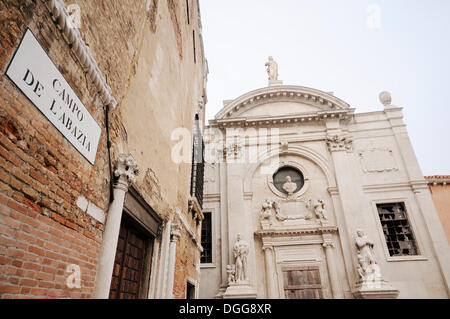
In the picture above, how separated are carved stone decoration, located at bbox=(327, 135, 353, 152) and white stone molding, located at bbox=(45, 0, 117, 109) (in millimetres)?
12574

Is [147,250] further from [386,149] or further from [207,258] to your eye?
[386,149]

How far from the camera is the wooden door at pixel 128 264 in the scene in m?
3.73

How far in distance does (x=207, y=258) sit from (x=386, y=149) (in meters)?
10.3

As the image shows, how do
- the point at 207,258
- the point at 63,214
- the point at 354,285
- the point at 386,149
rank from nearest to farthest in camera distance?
the point at 63,214 < the point at 354,285 < the point at 207,258 < the point at 386,149

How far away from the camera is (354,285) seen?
1084 cm

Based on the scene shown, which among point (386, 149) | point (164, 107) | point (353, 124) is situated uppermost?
point (353, 124)

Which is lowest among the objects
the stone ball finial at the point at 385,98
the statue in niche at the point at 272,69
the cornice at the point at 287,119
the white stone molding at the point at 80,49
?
the white stone molding at the point at 80,49

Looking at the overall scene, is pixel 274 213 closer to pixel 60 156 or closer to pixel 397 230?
pixel 397 230

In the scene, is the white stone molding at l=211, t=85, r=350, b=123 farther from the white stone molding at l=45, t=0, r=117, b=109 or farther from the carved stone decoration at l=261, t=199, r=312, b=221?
the white stone molding at l=45, t=0, r=117, b=109

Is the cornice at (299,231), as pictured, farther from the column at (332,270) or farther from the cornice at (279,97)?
the cornice at (279,97)

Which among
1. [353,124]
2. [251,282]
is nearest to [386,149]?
[353,124]

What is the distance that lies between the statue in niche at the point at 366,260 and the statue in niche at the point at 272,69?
10323mm

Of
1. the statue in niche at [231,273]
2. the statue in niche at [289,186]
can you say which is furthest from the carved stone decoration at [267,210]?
the statue in niche at [231,273]
